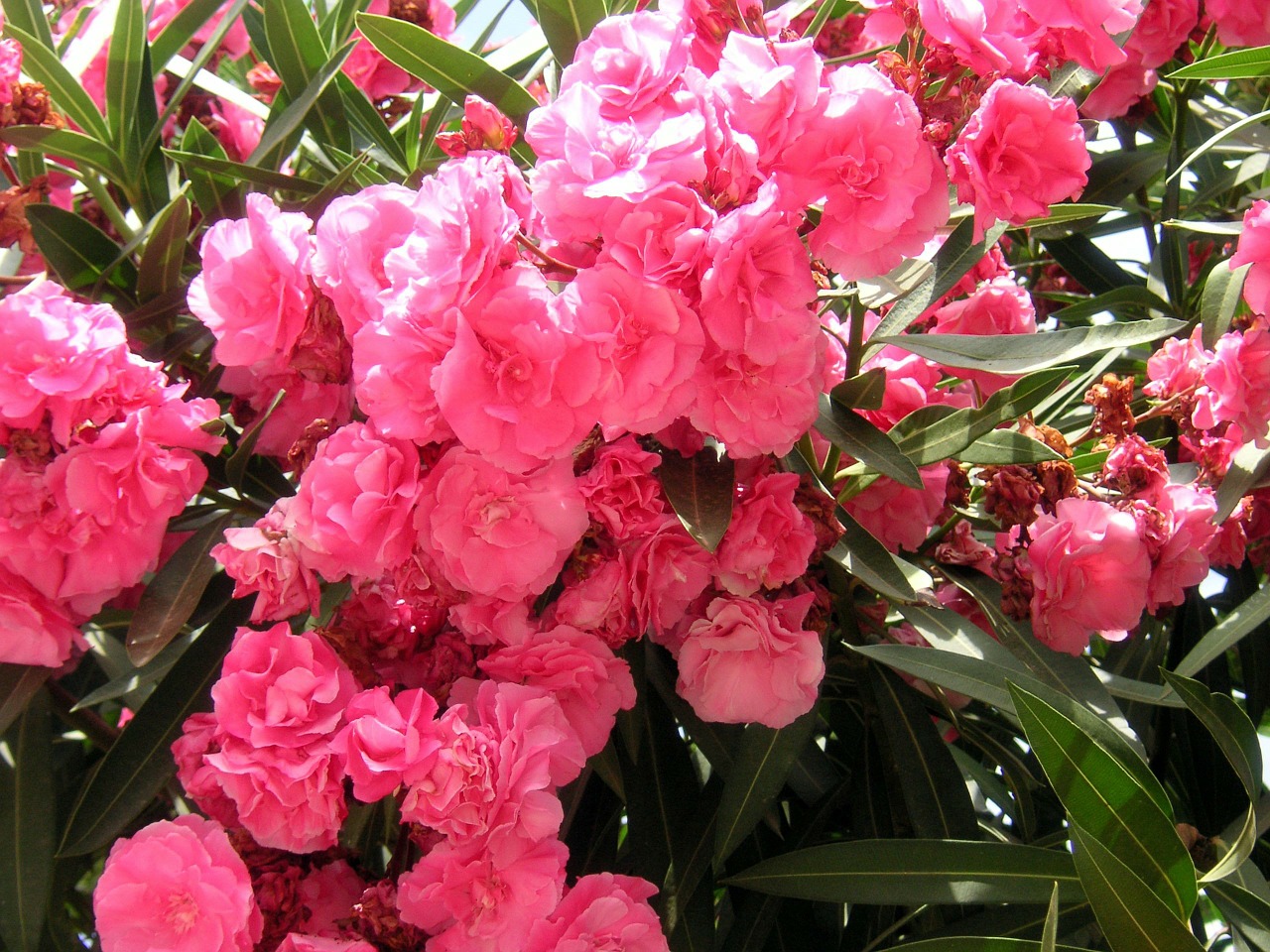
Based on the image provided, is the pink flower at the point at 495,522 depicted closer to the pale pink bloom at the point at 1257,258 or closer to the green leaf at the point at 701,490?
the green leaf at the point at 701,490

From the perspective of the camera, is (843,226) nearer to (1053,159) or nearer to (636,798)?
(1053,159)

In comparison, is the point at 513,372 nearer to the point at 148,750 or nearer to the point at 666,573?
the point at 666,573

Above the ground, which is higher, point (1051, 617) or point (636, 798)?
point (1051, 617)

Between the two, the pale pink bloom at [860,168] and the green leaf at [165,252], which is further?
the green leaf at [165,252]

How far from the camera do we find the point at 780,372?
81cm

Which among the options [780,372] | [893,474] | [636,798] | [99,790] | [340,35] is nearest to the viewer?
[780,372]

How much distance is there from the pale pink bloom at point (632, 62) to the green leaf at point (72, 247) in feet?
2.07

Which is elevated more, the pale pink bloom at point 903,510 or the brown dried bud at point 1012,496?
the brown dried bud at point 1012,496

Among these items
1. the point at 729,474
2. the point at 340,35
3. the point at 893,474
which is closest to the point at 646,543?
the point at 729,474

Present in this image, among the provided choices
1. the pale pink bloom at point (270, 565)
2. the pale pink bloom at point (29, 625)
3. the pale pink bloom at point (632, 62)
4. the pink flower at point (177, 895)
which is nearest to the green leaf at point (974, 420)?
the pale pink bloom at point (632, 62)

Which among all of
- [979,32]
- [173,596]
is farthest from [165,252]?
[979,32]

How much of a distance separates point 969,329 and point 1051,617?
1.04 feet

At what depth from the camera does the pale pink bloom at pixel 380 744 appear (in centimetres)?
82

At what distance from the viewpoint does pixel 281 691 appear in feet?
2.76
